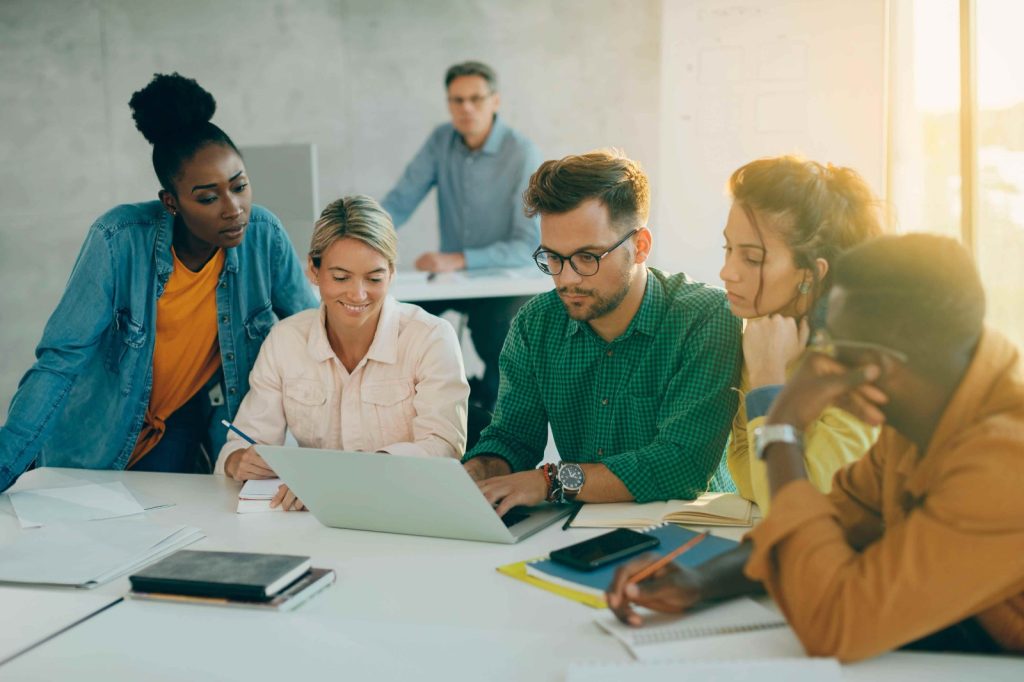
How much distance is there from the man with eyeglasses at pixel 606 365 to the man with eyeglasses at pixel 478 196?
2013 millimetres

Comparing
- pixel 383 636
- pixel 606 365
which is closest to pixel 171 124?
pixel 606 365

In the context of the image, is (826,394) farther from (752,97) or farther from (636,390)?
(752,97)

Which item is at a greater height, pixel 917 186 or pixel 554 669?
pixel 917 186

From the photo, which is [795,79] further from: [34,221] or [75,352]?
[34,221]

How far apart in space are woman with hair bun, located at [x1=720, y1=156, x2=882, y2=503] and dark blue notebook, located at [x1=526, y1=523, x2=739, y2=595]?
24cm

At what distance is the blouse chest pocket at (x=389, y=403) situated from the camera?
2.13 m

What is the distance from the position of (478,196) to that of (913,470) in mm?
3614

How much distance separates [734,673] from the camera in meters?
1.06

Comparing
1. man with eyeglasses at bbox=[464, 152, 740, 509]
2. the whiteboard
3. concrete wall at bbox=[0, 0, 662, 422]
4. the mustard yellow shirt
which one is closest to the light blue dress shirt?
concrete wall at bbox=[0, 0, 662, 422]

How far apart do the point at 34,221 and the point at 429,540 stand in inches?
190

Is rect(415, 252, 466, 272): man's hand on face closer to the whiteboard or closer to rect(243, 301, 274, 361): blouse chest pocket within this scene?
the whiteboard

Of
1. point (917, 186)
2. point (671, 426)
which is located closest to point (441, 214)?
point (917, 186)

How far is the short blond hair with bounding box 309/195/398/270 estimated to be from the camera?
2.10m

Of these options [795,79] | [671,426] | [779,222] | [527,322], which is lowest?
[671,426]
